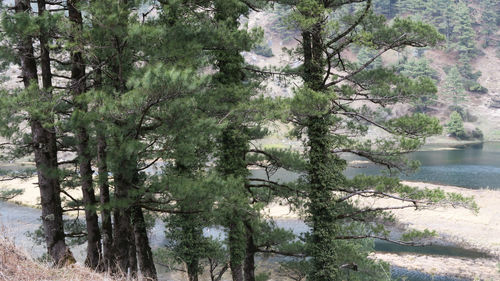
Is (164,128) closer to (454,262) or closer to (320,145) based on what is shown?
(320,145)

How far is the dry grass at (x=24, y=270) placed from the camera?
4.74 metres

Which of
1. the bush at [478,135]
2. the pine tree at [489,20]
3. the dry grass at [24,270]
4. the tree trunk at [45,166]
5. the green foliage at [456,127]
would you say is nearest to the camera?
the dry grass at [24,270]

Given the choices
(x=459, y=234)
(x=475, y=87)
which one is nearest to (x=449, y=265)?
(x=459, y=234)

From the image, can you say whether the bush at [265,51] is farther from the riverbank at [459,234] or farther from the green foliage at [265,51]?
the riverbank at [459,234]

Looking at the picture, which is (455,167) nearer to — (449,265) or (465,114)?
(449,265)

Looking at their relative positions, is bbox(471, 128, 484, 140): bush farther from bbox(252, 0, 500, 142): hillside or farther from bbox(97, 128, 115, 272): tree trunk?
bbox(97, 128, 115, 272): tree trunk

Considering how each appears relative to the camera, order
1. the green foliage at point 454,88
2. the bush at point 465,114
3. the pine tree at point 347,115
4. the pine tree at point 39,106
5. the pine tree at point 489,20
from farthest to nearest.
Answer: the pine tree at point 489,20 → the green foliage at point 454,88 → the bush at point 465,114 → the pine tree at point 347,115 → the pine tree at point 39,106

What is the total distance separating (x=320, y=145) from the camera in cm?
1030

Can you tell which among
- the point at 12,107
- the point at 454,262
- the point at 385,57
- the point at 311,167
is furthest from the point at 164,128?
the point at 385,57

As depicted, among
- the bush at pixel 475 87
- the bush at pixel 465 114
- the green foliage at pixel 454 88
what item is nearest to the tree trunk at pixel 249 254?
the bush at pixel 465 114

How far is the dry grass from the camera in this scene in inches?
187

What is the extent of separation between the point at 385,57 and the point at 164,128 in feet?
300

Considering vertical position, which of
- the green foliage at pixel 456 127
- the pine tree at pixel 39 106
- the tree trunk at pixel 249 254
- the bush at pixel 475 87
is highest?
the pine tree at pixel 39 106

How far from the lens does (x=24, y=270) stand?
482 centimetres
